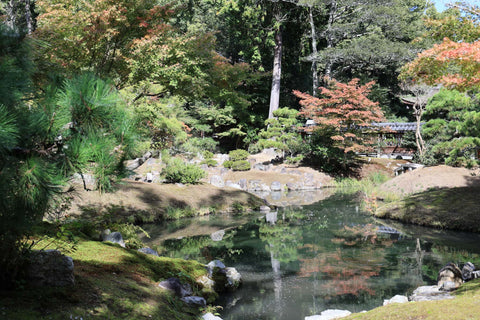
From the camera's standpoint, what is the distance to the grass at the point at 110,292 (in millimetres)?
2457

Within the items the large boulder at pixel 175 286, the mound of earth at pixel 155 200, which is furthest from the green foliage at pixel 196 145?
the large boulder at pixel 175 286

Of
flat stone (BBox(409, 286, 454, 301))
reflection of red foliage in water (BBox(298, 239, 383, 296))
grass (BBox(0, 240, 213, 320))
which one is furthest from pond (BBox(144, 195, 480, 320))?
grass (BBox(0, 240, 213, 320))

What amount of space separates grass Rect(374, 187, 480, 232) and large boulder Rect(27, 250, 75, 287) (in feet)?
28.4

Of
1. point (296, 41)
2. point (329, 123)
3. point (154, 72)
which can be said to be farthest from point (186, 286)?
point (296, 41)

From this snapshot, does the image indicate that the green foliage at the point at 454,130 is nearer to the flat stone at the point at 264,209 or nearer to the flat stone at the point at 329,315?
the flat stone at the point at 264,209

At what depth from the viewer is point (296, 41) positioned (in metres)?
26.2

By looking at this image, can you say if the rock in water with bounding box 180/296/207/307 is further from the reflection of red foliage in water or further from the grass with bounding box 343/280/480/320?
the reflection of red foliage in water

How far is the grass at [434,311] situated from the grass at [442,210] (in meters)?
5.92

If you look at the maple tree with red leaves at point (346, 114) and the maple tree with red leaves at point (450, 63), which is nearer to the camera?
the maple tree with red leaves at point (450, 63)

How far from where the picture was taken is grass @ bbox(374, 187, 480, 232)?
865cm

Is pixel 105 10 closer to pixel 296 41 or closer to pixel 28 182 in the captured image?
pixel 28 182

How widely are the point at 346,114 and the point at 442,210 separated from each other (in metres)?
9.71

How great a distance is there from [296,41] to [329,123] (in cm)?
1035

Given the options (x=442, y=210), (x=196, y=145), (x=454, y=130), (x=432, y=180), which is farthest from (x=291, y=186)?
(x=442, y=210)
